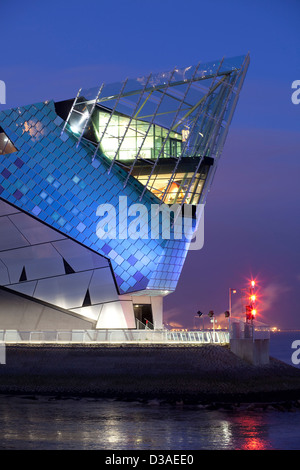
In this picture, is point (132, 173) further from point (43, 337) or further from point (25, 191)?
point (43, 337)

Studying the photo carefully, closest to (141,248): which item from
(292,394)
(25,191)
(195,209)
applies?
(195,209)

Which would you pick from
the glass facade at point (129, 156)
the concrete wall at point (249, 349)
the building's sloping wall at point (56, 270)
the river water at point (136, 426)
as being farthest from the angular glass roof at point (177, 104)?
the river water at point (136, 426)

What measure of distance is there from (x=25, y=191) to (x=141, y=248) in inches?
358

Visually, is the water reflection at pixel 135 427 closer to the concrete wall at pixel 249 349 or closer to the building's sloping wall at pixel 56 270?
the concrete wall at pixel 249 349

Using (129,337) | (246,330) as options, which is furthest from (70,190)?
(246,330)

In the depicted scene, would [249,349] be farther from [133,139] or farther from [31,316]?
[133,139]

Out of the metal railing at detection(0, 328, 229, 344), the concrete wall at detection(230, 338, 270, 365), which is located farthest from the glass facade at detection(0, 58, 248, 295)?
the concrete wall at detection(230, 338, 270, 365)

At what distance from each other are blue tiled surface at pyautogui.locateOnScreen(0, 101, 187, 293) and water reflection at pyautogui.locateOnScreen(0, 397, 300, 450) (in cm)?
1534

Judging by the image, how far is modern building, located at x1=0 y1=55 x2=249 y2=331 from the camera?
65562 mm

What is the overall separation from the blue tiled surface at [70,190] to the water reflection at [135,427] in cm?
1534

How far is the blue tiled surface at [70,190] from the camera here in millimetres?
65750

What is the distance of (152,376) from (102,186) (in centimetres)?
1739

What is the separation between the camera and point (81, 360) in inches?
2183

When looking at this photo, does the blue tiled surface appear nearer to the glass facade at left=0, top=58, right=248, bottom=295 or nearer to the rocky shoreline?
the glass facade at left=0, top=58, right=248, bottom=295
